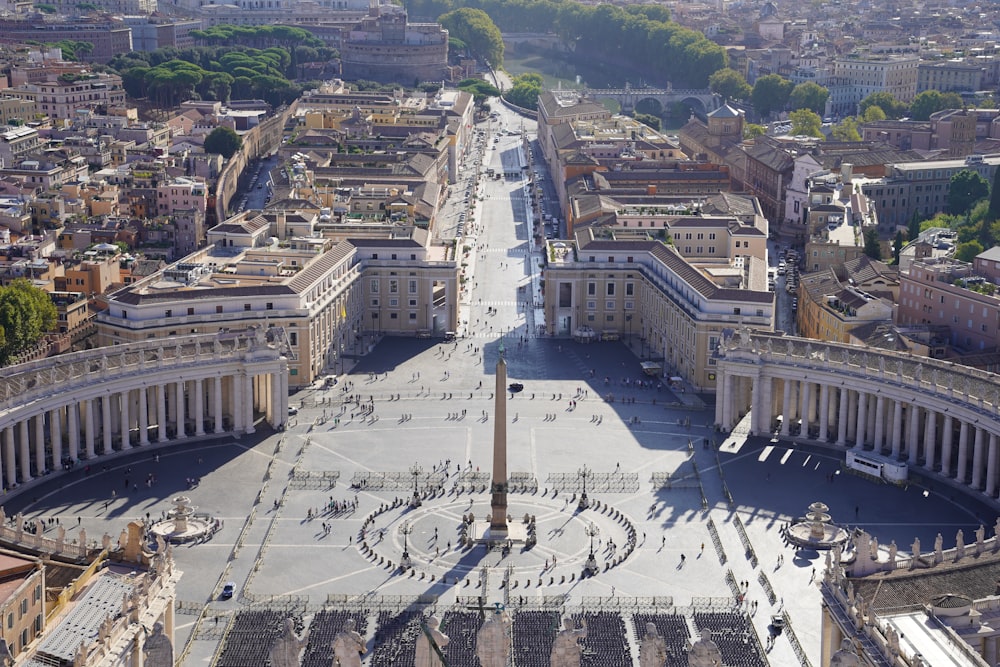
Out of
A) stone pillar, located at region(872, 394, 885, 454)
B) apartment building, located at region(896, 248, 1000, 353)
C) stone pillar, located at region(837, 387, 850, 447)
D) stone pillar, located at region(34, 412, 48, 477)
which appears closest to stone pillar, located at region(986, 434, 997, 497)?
stone pillar, located at region(872, 394, 885, 454)

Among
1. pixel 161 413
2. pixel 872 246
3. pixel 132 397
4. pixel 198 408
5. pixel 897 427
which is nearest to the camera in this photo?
pixel 897 427

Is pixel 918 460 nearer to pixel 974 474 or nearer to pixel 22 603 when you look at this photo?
pixel 974 474

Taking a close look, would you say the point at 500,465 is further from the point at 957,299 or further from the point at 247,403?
the point at 957,299

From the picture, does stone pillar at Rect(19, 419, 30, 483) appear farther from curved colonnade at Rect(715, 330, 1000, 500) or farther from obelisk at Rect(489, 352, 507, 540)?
curved colonnade at Rect(715, 330, 1000, 500)

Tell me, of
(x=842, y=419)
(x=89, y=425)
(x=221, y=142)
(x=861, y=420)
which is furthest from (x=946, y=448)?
(x=221, y=142)

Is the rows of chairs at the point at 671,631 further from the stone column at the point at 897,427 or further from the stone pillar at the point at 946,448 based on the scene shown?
the stone column at the point at 897,427

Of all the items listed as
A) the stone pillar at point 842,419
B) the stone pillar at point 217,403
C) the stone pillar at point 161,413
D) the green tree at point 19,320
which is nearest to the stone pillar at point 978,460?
the stone pillar at point 842,419

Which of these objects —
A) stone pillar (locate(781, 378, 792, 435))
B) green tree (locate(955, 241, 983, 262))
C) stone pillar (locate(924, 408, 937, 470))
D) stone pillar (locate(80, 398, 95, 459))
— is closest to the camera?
stone pillar (locate(924, 408, 937, 470))
